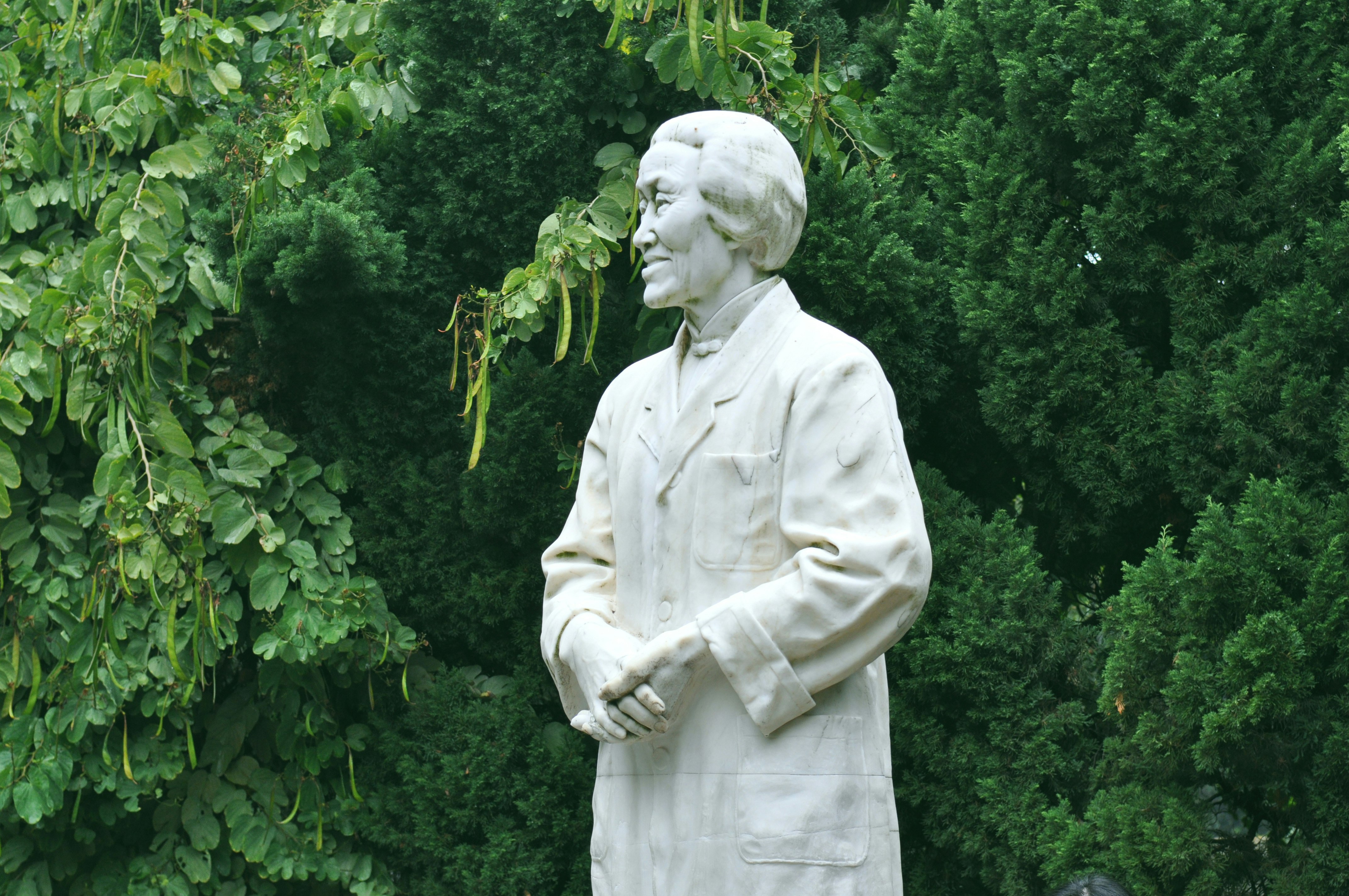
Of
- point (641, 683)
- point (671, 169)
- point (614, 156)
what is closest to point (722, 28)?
point (671, 169)

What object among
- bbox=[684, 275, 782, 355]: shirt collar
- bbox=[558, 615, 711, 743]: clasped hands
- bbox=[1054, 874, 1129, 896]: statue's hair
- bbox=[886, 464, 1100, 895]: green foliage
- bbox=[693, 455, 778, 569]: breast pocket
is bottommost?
bbox=[886, 464, 1100, 895]: green foliage

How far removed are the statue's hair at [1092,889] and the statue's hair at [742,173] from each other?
4.65 ft

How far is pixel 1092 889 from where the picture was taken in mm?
2650

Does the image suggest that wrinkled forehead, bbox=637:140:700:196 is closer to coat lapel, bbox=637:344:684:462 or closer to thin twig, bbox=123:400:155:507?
coat lapel, bbox=637:344:684:462

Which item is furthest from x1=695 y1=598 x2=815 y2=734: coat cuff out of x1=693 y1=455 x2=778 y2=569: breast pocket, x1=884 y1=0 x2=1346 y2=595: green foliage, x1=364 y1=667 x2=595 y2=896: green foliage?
x1=364 y1=667 x2=595 y2=896: green foliage

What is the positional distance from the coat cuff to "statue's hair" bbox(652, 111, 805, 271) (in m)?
0.78

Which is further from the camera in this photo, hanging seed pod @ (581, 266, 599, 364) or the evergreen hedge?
hanging seed pod @ (581, 266, 599, 364)

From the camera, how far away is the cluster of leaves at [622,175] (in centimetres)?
456

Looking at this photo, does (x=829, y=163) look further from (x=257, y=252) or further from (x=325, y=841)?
(x=325, y=841)

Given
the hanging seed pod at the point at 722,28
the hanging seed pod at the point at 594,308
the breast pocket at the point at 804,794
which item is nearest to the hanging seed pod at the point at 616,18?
the hanging seed pod at the point at 722,28

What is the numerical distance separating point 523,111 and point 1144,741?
3032 mm

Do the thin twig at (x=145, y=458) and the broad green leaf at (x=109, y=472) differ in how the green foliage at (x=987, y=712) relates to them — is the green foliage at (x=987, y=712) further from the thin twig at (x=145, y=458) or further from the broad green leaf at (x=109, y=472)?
the broad green leaf at (x=109, y=472)

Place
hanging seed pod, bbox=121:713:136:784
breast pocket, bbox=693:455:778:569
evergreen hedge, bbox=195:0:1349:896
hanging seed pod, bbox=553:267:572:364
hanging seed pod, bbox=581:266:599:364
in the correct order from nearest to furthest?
breast pocket, bbox=693:455:778:569 → evergreen hedge, bbox=195:0:1349:896 → hanging seed pod, bbox=553:267:572:364 → hanging seed pod, bbox=581:266:599:364 → hanging seed pod, bbox=121:713:136:784

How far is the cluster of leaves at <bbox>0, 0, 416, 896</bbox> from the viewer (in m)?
4.81
